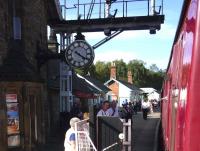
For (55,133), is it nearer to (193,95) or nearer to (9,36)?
(9,36)

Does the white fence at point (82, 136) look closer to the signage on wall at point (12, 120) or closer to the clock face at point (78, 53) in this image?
the signage on wall at point (12, 120)

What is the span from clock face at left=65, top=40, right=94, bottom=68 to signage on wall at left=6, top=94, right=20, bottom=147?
14.1 feet

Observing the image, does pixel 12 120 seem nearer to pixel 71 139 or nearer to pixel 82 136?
pixel 71 139

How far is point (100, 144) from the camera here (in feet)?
26.2

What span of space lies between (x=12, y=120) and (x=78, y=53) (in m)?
4.66

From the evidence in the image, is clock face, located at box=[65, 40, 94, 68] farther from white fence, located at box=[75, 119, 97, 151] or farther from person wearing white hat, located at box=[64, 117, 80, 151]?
white fence, located at box=[75, 119, 97, 151]

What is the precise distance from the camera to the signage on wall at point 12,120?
16125mm

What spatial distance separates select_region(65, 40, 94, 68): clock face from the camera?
19.9 metres

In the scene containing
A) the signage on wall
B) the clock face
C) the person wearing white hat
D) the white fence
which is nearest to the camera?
the white fence

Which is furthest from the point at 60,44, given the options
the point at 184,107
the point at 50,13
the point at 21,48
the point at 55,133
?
the point at 184,107

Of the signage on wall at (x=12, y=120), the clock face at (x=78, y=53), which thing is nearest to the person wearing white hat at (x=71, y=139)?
the signage on wall at (x=12, y=120)

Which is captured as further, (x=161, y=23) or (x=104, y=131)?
(x=161, y=23)

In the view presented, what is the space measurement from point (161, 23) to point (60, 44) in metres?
4.85

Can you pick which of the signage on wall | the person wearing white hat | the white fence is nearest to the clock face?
the signage on wall
